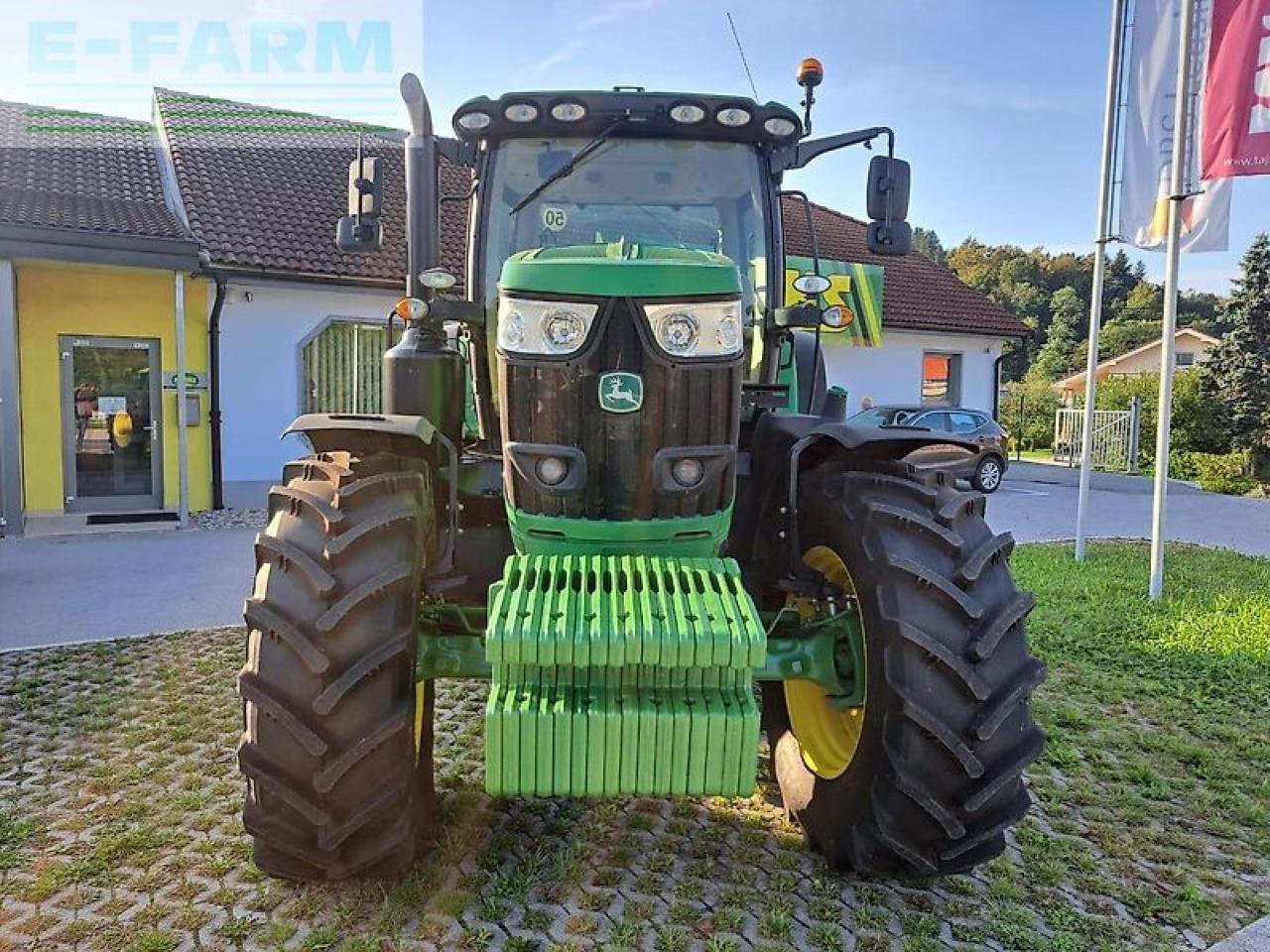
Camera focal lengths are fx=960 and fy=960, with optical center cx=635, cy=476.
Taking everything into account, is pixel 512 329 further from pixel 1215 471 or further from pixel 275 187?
pixel 1215 471

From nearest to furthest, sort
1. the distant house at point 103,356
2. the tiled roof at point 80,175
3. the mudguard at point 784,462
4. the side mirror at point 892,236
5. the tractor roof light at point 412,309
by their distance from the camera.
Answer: the mudguard at point 784,462 → the tractor roof light at point 412,309 → the side mirror at point 892,236 → the distant house at point 103,356 → the tiled roof at point 80,175

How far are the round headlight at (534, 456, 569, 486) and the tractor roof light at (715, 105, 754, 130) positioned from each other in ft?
5.88

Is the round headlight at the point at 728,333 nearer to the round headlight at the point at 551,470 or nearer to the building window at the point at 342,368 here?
the round headlight at the point at 551,470

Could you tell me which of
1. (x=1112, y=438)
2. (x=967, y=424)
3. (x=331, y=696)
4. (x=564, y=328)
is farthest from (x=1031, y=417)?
(x=331, y=696)

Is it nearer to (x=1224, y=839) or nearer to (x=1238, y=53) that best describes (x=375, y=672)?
(x=1224, y=839)

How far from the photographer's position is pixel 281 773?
8.90 feet

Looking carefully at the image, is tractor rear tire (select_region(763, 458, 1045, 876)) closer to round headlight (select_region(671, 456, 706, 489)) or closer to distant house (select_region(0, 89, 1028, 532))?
round headlight (select_region(671, 456, 706, 489))

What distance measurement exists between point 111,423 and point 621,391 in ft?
35.3

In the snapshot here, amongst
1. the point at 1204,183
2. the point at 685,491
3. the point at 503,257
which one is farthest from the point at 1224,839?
the point at 1204,183

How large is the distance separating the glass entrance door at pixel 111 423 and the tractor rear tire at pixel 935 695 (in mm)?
11084

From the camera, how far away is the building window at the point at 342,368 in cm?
1297

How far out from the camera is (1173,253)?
26.6 feet

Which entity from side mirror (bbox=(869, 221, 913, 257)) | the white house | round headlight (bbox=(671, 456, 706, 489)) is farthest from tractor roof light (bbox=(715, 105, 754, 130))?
the white house

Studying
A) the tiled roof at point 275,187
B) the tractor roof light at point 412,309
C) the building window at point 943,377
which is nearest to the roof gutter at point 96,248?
the tiled roof at point 275,187
